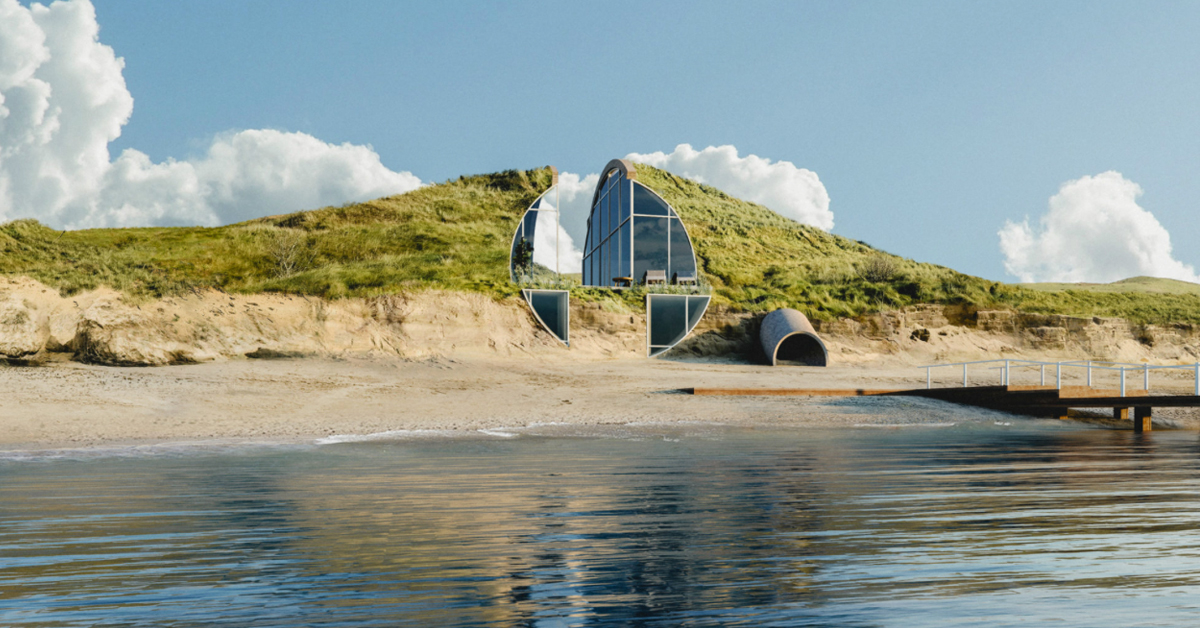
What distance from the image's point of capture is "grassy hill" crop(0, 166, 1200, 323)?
83.8 feet

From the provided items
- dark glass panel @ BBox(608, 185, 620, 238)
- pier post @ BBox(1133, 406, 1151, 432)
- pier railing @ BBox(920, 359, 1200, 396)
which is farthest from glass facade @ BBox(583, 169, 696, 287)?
pier post @ BBox(1133, 406, 1151, 432)

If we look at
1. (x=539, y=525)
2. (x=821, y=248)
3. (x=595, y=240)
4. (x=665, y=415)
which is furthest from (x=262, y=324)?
(x=821, y=248)

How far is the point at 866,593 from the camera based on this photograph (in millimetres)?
3678

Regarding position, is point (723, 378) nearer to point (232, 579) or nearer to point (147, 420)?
point (147, 420)

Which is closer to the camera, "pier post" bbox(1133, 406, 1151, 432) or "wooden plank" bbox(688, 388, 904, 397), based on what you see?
"pier post" bbox(1133, 406, 1151, 432)

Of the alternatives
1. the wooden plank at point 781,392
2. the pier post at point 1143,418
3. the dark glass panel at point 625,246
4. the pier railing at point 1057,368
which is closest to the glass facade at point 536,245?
the dark glass panel at point 625,246

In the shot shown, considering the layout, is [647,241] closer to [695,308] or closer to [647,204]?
[647,204]

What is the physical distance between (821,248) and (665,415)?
39849mm

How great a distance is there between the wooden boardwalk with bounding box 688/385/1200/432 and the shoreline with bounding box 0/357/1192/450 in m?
0.43

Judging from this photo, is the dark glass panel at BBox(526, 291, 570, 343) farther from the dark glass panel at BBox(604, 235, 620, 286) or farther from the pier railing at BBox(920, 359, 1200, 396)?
the pier railing at BBox(920, 359, 1200, 396)

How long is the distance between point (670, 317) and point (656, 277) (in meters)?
2.00

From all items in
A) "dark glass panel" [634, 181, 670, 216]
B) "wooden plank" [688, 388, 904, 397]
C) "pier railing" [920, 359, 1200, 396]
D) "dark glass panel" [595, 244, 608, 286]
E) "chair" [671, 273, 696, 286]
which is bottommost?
"wooden plank" [688, 388, 904, 397]

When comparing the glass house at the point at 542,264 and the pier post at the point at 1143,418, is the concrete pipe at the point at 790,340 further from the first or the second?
the pier post at the point at 1143,418

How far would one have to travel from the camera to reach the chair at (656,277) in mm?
30672
